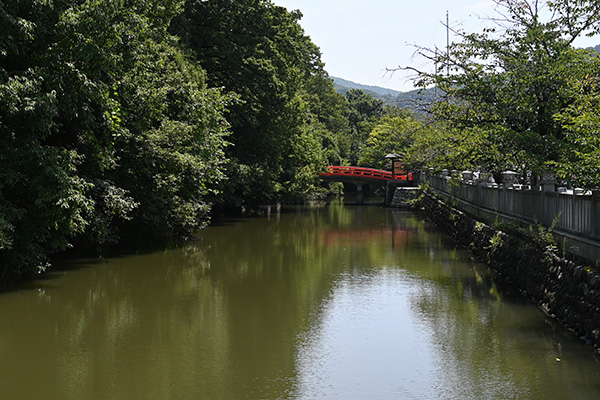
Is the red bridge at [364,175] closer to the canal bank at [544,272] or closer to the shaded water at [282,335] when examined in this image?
the canal bank at [544,272]

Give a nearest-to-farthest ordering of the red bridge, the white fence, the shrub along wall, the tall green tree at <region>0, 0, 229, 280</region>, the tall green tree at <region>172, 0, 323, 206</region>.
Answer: the shrub along wall < the white fence < the tall green tree at <region>0, 0, 229, 280</region> < the tall green tree at <region>172, 0, 323, 206</region> < the red bridge

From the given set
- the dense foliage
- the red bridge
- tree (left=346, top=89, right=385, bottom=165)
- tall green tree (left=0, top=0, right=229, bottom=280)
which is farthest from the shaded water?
tree (left=346, top=89, right=385, bottom=165)

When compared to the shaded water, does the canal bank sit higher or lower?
higher

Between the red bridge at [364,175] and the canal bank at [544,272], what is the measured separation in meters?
28.1

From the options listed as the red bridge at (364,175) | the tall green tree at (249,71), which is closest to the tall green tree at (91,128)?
the tall green tree at (249,71)

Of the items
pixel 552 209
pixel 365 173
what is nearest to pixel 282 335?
pixel 552 209

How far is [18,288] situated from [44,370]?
6.06 metres

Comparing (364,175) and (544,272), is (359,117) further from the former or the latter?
(544,272)

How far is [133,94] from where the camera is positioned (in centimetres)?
1772

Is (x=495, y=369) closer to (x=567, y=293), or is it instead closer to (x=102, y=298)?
(x=567, y=293)

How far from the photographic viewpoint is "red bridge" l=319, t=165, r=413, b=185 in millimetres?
48688

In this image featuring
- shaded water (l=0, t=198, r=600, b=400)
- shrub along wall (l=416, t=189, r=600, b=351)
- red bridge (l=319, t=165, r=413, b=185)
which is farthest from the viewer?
red bridge (l=319, t=165, r=413, b=185)

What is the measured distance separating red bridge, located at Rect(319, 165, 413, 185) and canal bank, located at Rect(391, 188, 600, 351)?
28066mm

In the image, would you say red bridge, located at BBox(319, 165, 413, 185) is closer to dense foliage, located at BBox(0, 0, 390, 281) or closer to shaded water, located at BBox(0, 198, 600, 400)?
dense foliage, located at BBox(0, 0, 390, 281)
